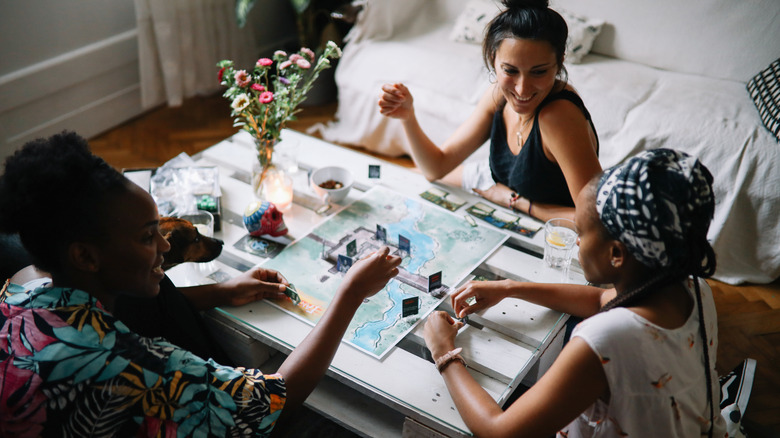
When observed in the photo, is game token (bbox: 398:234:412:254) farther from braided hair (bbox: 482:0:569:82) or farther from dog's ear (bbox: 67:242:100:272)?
dog's ear (bbox: 67:242:100:272)

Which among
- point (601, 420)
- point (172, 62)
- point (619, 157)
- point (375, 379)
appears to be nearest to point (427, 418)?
point (375, 379)

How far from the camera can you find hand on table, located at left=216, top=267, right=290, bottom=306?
138 centimetres

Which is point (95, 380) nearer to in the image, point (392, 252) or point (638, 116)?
point (392, 252)

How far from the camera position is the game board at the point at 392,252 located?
136 cm

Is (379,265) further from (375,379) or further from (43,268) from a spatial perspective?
(43,268)

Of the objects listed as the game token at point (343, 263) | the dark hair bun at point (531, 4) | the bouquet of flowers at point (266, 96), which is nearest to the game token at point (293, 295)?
the game token at point (343, 263)

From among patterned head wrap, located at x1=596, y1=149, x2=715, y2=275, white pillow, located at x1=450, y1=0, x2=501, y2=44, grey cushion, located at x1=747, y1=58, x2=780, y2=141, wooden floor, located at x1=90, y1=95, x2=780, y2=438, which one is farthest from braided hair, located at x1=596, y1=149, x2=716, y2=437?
white pillow, located at x1=450, y1=0, x2=501, y2=44

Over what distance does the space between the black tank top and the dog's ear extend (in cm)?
120

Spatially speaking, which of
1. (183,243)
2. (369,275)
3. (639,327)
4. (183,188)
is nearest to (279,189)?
(183,188)

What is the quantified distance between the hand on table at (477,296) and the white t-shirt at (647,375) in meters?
0.35

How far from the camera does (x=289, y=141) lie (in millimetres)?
2025

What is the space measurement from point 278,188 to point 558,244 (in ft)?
2.64

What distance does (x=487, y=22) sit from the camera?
A: 2844mm

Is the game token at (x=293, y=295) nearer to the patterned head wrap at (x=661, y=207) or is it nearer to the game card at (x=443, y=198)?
the game card at (x=443, y=198)
